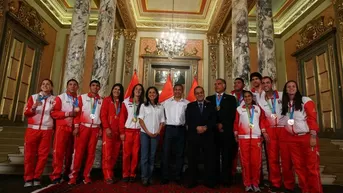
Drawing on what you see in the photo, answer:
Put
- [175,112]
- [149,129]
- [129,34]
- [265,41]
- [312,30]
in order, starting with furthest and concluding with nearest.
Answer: [129,34] < [312,30] < [265,41] < [175,112] < [149,129]

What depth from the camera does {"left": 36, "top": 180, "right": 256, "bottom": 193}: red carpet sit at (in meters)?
2.67

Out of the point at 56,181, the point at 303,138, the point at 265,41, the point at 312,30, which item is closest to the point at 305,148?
the point at 303,138

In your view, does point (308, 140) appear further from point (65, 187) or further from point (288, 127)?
point (65, 187)

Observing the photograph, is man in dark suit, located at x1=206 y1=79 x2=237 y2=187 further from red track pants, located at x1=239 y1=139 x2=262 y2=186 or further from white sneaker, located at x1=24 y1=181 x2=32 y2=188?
white sneaker, located at x1=24 y1=181 x2=32 y2=188

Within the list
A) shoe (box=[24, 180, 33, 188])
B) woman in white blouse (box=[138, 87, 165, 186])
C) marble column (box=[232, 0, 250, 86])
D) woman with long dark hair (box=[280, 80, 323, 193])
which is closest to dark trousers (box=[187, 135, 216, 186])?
woman in white blouse (box=[138, 87, 165, 186])

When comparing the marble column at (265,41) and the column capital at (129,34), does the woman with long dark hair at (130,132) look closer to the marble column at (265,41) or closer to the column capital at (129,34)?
the marble column at (265,41)

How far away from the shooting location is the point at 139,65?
8.89 m

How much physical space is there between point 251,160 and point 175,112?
1.24 meters

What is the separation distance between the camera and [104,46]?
5.29 metres

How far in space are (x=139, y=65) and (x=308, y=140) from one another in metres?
7.02

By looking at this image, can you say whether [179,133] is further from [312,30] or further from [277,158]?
[312,30]

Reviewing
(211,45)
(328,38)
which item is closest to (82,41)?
(211,45)

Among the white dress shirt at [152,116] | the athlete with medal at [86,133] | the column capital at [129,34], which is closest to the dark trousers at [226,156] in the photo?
the white dress shirt at [152,116]

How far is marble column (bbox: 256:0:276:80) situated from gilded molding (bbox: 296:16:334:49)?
84.9 inches
